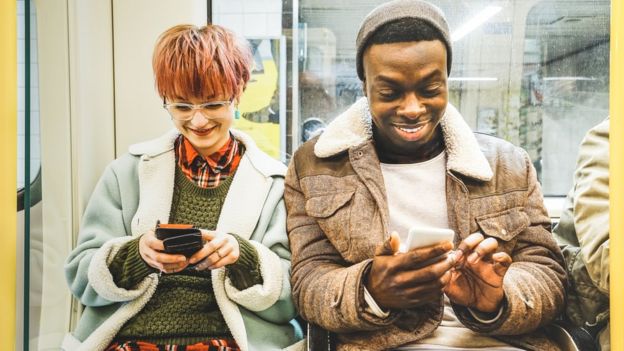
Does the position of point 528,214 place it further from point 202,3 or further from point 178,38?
point 202,3

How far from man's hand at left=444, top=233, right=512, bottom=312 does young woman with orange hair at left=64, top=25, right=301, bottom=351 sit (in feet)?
1.87

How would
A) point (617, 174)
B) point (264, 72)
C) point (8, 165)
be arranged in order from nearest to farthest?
point (617, 174) < point (8, 165) < point (264, 72)

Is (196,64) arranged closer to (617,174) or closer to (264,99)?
(264,99)

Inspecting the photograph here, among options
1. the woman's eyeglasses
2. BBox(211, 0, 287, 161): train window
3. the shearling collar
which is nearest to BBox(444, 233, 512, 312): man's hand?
the shearling collar

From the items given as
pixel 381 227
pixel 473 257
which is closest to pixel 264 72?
pixel 381 227

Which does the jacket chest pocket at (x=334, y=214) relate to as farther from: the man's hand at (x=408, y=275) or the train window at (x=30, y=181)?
the train window at (x=30, y=181)

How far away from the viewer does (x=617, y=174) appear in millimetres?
1316

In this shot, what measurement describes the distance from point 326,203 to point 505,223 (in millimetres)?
572

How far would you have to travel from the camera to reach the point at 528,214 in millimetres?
1971

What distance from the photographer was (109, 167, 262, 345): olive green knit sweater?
6.30 ft

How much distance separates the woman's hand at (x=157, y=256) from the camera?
1.80 meters

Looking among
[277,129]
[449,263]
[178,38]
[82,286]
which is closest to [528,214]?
[449,263]

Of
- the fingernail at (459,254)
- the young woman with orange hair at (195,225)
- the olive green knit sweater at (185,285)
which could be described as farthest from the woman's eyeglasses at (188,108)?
the fingernail at (459,254)

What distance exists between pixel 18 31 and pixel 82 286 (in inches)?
34.2
